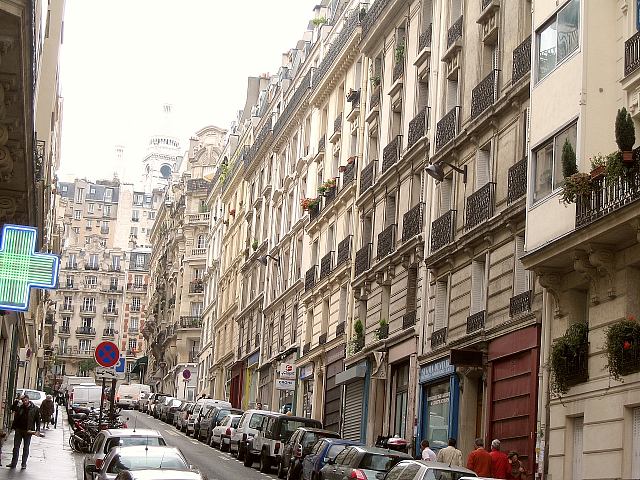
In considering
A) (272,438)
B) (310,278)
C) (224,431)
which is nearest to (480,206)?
(272,438)

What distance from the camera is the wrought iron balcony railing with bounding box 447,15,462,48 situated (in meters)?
33.8

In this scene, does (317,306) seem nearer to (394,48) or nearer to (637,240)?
(394,48)

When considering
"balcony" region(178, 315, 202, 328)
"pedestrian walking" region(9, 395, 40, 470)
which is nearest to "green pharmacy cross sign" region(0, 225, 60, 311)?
"pedestrian walking" region(9, 395, 40, 470)

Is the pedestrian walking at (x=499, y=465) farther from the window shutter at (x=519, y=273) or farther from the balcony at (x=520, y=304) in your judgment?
the window shutter at (x=519, y=273)

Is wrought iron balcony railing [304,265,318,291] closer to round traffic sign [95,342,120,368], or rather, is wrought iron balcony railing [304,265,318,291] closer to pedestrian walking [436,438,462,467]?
pedestrian walking [436,438,462,467]

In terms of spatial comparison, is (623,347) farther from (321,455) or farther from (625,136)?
(321,455)

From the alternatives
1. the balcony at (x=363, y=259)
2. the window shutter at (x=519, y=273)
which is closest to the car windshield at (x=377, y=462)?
the window shutter at (x=519, y=273)

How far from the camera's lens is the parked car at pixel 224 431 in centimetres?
4153

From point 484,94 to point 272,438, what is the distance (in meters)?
11.5

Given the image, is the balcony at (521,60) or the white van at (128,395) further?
the white van at (128,395)

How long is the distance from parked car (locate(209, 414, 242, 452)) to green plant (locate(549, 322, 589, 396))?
19.9 metres

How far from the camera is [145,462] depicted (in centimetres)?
1889

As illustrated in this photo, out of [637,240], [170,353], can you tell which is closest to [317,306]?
[637,240]

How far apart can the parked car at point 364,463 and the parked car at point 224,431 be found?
55.8 ft
